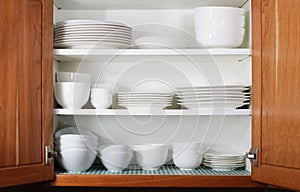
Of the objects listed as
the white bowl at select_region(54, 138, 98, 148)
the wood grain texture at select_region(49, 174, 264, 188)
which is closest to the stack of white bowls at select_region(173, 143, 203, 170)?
the wood grain texture at select_region(49, 174, 264, 188)

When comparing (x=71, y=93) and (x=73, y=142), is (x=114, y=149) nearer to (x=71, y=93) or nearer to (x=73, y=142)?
(x=73, y=142)

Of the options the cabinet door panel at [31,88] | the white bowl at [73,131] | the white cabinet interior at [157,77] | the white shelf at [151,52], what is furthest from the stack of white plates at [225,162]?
the cabinet door panel at [31,88]

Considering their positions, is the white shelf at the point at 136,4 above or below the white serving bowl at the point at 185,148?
above

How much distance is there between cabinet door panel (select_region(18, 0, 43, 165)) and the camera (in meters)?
1.42

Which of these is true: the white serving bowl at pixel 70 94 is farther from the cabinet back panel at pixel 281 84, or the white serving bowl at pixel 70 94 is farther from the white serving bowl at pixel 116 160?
the cabinet back panel at pixel 281 84

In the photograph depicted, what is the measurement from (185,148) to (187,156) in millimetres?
29

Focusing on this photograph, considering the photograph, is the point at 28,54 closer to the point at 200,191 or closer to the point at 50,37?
the point at 50,37

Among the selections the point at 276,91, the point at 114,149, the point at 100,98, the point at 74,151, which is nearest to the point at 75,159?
the point at 74,151

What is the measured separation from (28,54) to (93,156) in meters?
0.42

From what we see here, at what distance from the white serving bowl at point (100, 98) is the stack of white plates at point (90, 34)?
0.17 m

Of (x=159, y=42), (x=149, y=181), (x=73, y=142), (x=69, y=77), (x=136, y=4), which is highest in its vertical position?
(x=136, y=4)

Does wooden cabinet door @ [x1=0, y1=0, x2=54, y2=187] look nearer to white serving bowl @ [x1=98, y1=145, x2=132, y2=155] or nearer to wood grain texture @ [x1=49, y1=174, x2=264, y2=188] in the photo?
wood grain texture @ [x1=49, y1=174, x2=264, y2=188]

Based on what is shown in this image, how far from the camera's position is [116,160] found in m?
1.60

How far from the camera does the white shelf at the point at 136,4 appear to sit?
1.71m
